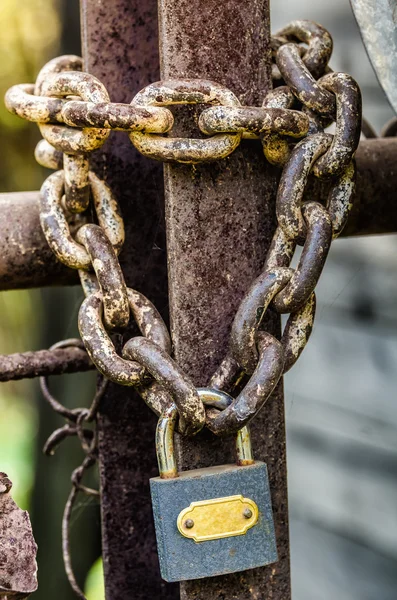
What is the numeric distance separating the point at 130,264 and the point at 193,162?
177 mm

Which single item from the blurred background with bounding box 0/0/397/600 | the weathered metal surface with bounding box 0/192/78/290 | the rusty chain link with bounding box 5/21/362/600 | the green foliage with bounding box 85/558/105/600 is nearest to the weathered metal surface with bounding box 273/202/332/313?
the rusty chain link with bounding box 5/21/362/600

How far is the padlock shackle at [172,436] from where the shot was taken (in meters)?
0.70

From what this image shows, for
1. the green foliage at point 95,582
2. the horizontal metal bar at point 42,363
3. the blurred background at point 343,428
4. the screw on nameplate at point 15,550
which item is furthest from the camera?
the green foliage at point 95,582

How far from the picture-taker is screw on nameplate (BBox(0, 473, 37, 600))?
1.96 ft

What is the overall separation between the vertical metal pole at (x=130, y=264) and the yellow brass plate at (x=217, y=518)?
0.18 meters

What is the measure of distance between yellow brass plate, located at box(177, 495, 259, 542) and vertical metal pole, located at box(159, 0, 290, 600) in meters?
0.04

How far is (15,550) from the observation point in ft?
1.99

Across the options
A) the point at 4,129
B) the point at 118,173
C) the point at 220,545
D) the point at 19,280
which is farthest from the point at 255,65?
the point at 4,129

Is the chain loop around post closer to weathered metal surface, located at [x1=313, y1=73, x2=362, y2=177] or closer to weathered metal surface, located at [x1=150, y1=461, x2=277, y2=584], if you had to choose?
weathered metal surface, located at [x1=313, y1=73, x2=362, y2=177]

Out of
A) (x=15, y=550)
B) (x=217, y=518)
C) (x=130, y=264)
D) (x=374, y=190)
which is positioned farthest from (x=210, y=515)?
(x=374, y=190)

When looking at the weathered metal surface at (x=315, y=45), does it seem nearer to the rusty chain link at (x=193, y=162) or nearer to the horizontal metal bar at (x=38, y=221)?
the rusty chain link at (x=193, y=162)

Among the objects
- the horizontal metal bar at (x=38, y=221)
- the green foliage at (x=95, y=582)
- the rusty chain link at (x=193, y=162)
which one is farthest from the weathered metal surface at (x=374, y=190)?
the green foliage at (x=95, y=582)

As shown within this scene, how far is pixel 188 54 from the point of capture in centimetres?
71

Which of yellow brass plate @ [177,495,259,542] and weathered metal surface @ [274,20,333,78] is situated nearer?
yellow brass plate @ [177,495,259,542]
